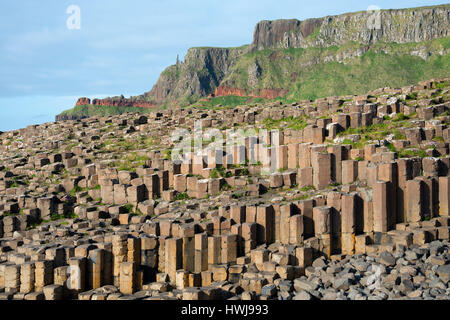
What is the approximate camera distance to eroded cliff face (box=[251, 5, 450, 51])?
384ft

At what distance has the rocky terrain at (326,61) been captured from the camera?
348 feet

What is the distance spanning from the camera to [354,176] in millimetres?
24297

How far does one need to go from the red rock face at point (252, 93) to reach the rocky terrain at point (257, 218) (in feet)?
319

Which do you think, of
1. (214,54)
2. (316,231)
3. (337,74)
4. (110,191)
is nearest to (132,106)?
(214,54)

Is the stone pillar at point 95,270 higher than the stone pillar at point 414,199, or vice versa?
the stone pillar at point 414,199

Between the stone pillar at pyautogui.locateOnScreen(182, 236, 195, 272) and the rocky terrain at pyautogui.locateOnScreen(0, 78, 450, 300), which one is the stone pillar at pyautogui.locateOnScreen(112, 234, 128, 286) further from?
the stone pillar at pyautogui.locateOnScreen(182, 236, 195, 272)

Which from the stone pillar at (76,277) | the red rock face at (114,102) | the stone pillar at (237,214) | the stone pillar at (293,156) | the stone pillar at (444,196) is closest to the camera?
the stone pillar at (76,277)

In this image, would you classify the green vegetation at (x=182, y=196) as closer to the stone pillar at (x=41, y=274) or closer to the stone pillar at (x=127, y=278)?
the stone pillar at (x=127, y=278)

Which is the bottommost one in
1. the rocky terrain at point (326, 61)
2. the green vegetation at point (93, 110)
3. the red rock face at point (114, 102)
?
the green vegetation at point (93, 110)

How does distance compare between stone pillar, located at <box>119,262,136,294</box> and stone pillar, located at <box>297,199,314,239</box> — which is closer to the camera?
stone pillar, located at <box>119,262,136,294</box>

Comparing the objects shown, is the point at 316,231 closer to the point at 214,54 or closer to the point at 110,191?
the point at 110,191

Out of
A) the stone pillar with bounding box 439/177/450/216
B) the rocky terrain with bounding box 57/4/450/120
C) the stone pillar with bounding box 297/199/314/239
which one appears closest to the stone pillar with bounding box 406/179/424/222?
the stone pillar with bounding box 439/177/450/216

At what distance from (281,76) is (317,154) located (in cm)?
11607

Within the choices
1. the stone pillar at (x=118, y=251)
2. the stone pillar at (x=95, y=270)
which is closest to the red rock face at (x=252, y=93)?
the stone pillar at (x=118, y=251)
